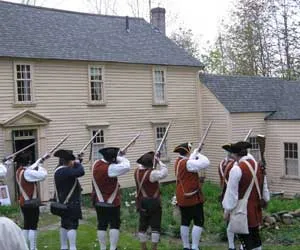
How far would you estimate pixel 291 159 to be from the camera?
23.9m

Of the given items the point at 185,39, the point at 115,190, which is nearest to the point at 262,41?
the point at 185,39

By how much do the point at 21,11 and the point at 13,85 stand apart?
438 cm

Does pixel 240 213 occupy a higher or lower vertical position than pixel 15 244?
lower

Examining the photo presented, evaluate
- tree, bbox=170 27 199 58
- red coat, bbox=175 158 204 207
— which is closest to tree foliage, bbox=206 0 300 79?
tree, bbox=170 27 199 58

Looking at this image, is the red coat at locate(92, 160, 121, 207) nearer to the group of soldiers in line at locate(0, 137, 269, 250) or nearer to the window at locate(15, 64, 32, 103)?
the group of soldiers in line at locate(0, 137, 269, 250)

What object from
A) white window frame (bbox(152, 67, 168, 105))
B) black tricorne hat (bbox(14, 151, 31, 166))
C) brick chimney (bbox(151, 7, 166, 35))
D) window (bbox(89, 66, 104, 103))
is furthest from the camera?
brick chimney (bbox(151, 7, 166, 35))

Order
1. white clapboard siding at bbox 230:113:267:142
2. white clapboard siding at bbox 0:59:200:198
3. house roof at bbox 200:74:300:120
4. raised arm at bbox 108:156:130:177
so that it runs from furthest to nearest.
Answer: house roof at bbox 200:74:300:120 → white clapboard siding at bbox 230:113:267:142 → white clapboard siding at bbox 0:59:200:198 → raised arm at bbox 108:156:130:177

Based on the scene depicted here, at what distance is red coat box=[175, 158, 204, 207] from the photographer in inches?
386

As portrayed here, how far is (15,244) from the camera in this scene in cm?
347

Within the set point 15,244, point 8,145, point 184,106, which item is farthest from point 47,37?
point 15,244

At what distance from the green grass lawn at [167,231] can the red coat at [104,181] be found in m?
1.92

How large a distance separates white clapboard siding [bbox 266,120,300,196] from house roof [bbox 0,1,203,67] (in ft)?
15.6

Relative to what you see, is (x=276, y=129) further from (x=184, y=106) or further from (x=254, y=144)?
(x=184, y=106)

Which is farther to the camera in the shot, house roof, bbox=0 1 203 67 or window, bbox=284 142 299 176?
window, bbox=284 142 299 176
